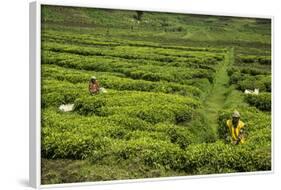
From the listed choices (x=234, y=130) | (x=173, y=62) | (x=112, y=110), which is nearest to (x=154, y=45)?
(x=173, y=62)

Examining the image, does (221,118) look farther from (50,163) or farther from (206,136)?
(50,163)

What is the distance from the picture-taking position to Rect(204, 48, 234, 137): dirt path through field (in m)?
7.42

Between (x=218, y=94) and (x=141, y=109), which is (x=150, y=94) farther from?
(x=218, y=94)

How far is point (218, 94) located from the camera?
7.51 metres

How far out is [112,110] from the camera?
6.93 meters

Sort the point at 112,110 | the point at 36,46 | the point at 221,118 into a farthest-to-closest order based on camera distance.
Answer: the point at 221,118 < the point at 112,110 < the point at 36,46

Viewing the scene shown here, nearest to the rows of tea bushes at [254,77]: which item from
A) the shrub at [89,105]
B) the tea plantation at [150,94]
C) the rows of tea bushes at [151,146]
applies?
the tea plantation at [150,94]

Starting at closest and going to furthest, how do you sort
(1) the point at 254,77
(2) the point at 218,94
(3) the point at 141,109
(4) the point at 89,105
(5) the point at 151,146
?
(4) the point at 89,105, (5) the point at 151,146, (3) the point at 141,109, (2) the point at 218,94, (1) the point at 254,77

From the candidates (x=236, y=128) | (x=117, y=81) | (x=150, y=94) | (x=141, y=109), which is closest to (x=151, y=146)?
(x=141, y=109)

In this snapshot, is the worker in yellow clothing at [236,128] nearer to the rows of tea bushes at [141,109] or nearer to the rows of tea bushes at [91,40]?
the rows of tea bushes at [141,109]

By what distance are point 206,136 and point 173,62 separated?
3.09 ft

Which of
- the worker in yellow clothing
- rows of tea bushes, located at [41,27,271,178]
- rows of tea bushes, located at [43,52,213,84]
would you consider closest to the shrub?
rows of tea bushes, located at [41,27,271,178]

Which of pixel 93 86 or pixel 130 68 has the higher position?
pixel 130 68

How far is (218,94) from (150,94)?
890mm
